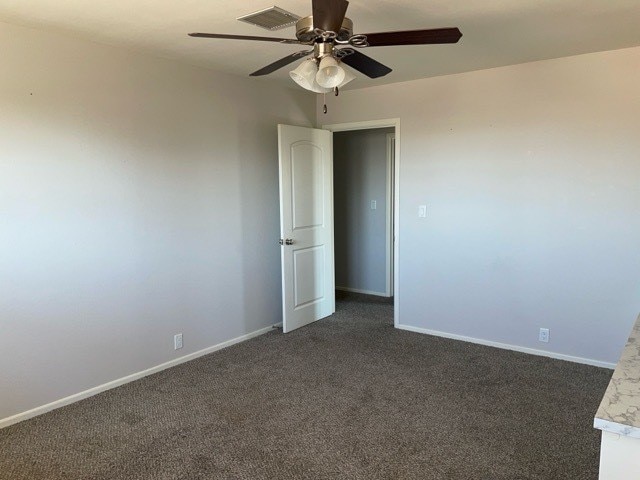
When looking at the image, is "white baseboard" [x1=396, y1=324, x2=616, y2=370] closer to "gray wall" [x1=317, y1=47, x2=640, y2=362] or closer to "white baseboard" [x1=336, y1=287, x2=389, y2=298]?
"gray wall" [x1=317, y1=47, x2=640, y2=362]

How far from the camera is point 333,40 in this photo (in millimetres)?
2002

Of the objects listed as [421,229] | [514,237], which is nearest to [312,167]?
[421,229]

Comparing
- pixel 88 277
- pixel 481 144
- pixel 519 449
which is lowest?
pixel 519 449

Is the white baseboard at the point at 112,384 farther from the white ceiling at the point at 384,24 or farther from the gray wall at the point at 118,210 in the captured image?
the white ceiling at the point at 384,24

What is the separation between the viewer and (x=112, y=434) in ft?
8.70

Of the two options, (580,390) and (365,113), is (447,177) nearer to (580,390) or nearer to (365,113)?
(365,113)

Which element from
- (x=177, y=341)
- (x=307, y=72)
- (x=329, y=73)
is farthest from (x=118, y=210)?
(x=329, y=73)

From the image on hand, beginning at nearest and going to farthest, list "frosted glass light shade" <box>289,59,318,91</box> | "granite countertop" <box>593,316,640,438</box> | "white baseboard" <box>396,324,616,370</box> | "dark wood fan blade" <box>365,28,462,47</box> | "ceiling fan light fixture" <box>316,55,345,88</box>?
"granite countertop" <box>593,316,640,438</box> → "dark wood fan blade" <box>365,28,462,47</box> → "ceiling fan light fixture" <box>316,55,345,88</box> → "frosted glass light shade" <box>289,59,318,91</box> → "white baseboard" <box>396,324,616,370</box>

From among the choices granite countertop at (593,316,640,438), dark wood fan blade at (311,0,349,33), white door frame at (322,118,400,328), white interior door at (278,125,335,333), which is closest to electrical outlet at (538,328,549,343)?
white door frame at (322,118,400,328)

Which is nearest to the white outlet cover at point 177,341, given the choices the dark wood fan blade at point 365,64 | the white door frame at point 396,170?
the white door frame at point 396,170

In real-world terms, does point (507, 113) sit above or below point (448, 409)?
above

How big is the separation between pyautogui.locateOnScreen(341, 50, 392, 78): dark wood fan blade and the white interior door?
1884 mm

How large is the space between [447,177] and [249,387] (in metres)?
2.45

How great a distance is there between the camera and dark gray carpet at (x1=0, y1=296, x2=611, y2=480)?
234 centimetres
